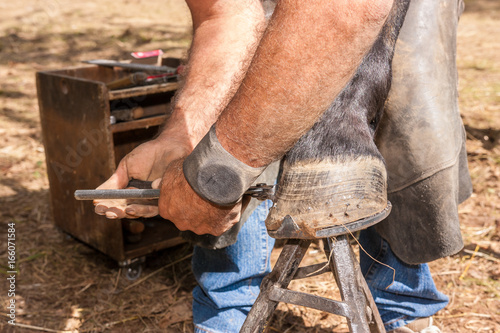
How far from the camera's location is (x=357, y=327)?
3.37 ft

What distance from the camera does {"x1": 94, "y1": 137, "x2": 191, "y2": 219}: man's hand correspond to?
3.95 feet

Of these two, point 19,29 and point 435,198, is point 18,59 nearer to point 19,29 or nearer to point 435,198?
point 19,29

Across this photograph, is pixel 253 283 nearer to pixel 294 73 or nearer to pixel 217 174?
pixel 217 174

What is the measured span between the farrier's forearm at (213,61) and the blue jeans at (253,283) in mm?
330

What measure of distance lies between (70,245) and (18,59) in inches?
119

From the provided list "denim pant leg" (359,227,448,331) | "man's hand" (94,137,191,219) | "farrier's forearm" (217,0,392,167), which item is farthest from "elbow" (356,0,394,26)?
"denim pant leg" (359,227,448,331)

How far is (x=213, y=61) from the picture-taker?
1.52 m

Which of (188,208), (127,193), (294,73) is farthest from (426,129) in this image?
(127,193)

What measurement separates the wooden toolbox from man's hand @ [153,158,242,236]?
111 cm

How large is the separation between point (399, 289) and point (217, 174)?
2.82 ft

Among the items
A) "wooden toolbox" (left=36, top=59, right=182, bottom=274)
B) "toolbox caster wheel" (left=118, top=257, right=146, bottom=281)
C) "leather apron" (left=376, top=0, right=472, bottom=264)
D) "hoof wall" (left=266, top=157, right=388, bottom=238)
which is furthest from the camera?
"toolbox caster wheel" (left=118, top=257, right=146, bottom=281)

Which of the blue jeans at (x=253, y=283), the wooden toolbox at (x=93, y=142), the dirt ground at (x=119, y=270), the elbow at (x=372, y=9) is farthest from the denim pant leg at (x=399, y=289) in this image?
the wooden toolbox at (x=93, y=142)

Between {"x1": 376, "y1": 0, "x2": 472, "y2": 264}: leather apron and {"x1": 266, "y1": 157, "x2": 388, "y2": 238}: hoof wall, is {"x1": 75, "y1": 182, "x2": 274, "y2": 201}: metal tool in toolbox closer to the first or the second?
{"x1": 266, "y1": 157, "x2": 388, "y2": 238}: hoof wall

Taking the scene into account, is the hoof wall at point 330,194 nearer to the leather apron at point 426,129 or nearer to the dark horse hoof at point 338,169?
the dark horse hoof at point 338,169
